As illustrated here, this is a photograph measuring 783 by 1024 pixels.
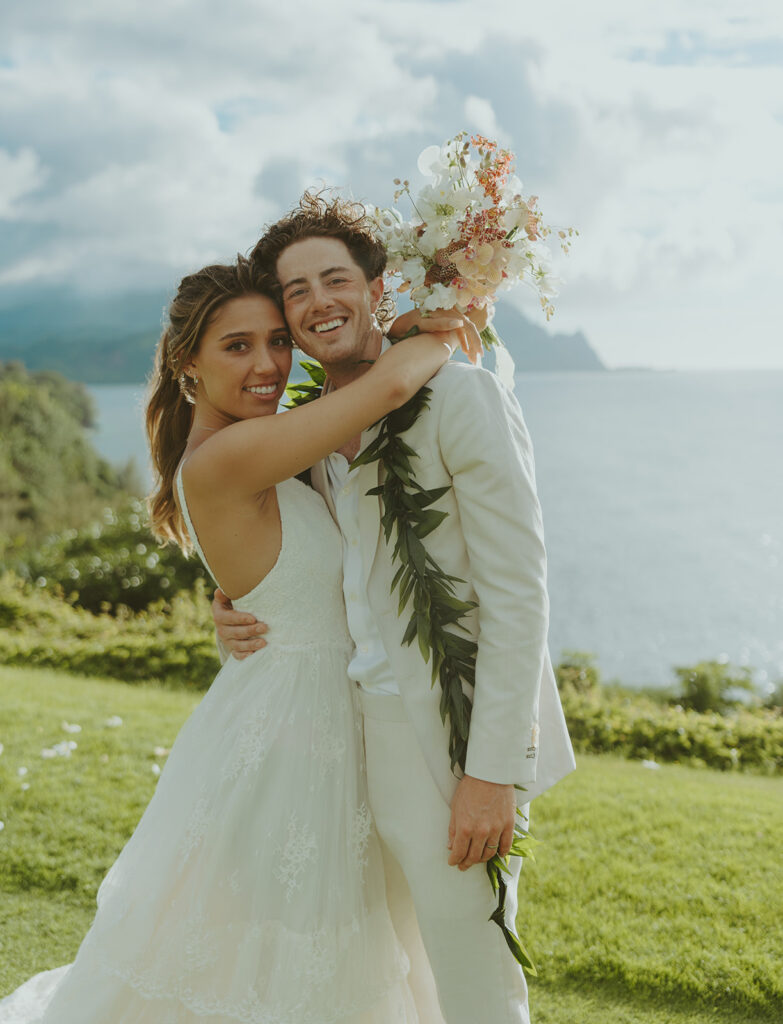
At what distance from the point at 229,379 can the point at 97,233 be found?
4354 inches

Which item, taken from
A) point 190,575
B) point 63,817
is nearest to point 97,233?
point 190,575

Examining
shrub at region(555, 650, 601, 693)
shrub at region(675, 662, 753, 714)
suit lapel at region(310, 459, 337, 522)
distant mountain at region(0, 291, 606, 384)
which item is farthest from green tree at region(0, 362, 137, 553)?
distant mountain at region(0, 291, 606, 384)

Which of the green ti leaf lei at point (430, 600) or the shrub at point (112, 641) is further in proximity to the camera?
the shrub at point (112, 641)

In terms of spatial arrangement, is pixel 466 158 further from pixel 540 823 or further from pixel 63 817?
pixel 63 817

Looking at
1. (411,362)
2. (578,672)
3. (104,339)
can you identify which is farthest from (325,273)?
(104,339)

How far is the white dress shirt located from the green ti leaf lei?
0.44 feet

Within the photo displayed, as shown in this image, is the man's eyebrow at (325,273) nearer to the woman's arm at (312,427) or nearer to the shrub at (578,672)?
the woman's arm at (312,427)

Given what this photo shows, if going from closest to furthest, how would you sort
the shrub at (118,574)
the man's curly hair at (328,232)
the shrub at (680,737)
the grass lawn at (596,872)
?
the man's curly hair at (328,232) < the grass lawn at (596,872) < the shrub at (680,737) < the shrub at (118,574)

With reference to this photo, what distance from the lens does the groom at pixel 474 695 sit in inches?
96.7

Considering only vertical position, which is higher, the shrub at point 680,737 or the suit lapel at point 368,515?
the suit lapel at point 368,515


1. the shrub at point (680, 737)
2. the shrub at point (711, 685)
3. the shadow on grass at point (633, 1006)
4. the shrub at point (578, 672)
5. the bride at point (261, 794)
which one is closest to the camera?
the bride at point (261, 794)

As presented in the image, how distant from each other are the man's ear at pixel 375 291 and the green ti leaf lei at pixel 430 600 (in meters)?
0.68

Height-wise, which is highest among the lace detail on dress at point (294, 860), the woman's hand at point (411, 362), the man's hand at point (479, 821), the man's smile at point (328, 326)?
the man's smile at point (328, 326)

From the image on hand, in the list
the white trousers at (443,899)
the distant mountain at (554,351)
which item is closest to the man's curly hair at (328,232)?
the white trousers at (443,899)
